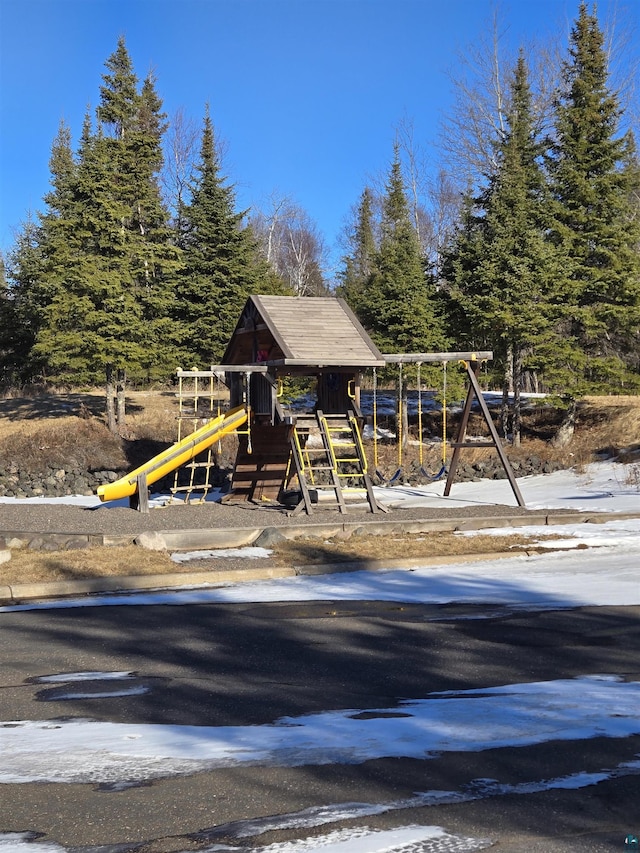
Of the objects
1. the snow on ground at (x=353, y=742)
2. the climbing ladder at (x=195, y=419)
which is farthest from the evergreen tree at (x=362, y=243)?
the snow on ground at (x=353, y=742)

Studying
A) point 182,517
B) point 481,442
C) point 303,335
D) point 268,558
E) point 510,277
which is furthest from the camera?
point 510,277

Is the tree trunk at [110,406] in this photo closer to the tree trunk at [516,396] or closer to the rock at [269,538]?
the tree trunk at [516,396]

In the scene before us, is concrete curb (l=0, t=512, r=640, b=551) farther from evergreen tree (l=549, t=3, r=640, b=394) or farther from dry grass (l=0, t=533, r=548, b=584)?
evergreen tree (l=549, t=3, r=640, b=394)

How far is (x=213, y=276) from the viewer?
35.7m

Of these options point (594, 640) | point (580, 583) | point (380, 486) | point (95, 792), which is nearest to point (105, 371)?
point (380, 486)

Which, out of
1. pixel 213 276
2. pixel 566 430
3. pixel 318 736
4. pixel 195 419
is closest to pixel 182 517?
pixel 195 419

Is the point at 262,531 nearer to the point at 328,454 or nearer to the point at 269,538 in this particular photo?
the point at 269,538

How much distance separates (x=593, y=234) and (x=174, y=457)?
1631 centimetres

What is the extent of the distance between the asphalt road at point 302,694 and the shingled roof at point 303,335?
910cm

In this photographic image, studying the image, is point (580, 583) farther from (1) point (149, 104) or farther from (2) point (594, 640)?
(1) point (149, 104)

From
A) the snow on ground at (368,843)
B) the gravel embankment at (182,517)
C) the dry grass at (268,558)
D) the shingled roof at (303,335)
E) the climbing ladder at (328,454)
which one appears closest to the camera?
the snow on ground at (368,843)

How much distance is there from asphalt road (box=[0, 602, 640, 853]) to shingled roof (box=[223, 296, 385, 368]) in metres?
9.10

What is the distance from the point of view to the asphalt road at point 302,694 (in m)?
4.08

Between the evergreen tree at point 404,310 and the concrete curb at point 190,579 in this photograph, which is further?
the evergreen tree at point 404,310
